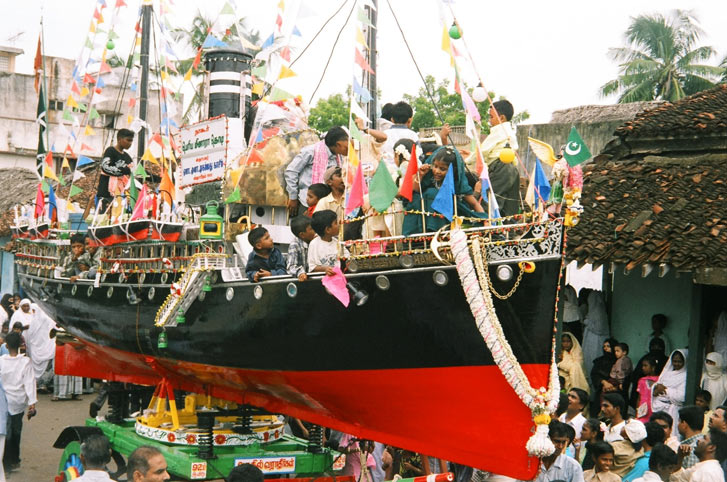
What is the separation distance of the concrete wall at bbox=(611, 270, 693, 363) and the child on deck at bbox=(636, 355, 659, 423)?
1028mm

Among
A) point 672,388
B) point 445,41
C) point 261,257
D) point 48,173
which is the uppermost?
point 445,41

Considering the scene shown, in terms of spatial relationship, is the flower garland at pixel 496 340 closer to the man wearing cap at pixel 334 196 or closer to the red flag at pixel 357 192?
the red flag at pixel 357 192

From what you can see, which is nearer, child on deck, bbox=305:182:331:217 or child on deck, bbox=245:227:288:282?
child on deck, bbox=245:227:288:282

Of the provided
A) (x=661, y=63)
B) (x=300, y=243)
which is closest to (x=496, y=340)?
(x=300, y=243)

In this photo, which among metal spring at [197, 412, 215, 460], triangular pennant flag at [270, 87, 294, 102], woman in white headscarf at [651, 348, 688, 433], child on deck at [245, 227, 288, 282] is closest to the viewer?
metal spring at [197, 412, 215, 460]

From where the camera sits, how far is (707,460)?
735 centimetres

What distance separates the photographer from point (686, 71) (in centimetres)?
2986

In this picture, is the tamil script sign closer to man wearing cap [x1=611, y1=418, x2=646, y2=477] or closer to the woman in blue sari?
the woman in blue sari

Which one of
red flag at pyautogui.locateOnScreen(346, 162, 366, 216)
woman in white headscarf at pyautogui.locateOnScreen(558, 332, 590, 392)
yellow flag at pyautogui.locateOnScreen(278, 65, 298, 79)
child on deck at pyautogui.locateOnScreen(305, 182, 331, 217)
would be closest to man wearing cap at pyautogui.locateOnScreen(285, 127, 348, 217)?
child on deck at pyautogui.locateOnScreen(305, 182, 331, 217)

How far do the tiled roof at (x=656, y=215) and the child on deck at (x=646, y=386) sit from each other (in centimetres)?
147

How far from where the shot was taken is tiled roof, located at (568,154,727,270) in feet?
35.9

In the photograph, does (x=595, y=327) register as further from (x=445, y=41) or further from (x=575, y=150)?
(x=575, y=150)

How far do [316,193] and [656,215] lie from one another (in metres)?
4.91

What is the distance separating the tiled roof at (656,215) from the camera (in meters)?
10.9
